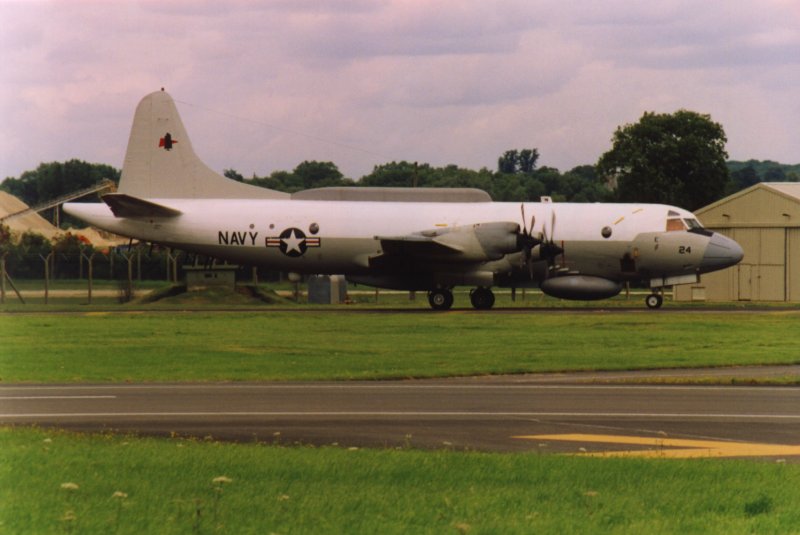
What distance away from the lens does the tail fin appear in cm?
5147

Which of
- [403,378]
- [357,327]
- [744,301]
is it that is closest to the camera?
[403,378]

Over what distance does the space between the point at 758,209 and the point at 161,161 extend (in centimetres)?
3274

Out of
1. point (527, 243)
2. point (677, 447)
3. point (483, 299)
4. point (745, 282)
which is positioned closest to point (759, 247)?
point (745, 282)

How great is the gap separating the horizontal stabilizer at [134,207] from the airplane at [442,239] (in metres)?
0.06

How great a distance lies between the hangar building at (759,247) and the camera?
2507 inches

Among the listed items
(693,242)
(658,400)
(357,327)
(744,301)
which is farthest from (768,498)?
(744,301)

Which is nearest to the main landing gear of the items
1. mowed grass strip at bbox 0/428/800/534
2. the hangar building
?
the hangar building

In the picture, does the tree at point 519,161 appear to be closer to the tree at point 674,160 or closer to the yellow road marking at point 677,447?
the tree at point 674,160

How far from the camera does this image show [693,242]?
157 ft

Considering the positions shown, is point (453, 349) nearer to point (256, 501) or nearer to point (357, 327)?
point (357, 327)

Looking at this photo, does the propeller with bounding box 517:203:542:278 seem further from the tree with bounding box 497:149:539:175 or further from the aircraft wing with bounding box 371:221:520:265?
the tree with bounding box 497:149:539:175

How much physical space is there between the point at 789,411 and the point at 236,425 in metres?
8.33

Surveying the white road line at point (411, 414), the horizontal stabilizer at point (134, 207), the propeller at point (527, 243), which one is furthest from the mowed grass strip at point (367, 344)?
the white road line at point (411, 414)

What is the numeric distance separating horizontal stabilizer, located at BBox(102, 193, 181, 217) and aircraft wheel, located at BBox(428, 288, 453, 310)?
10.9 metres
